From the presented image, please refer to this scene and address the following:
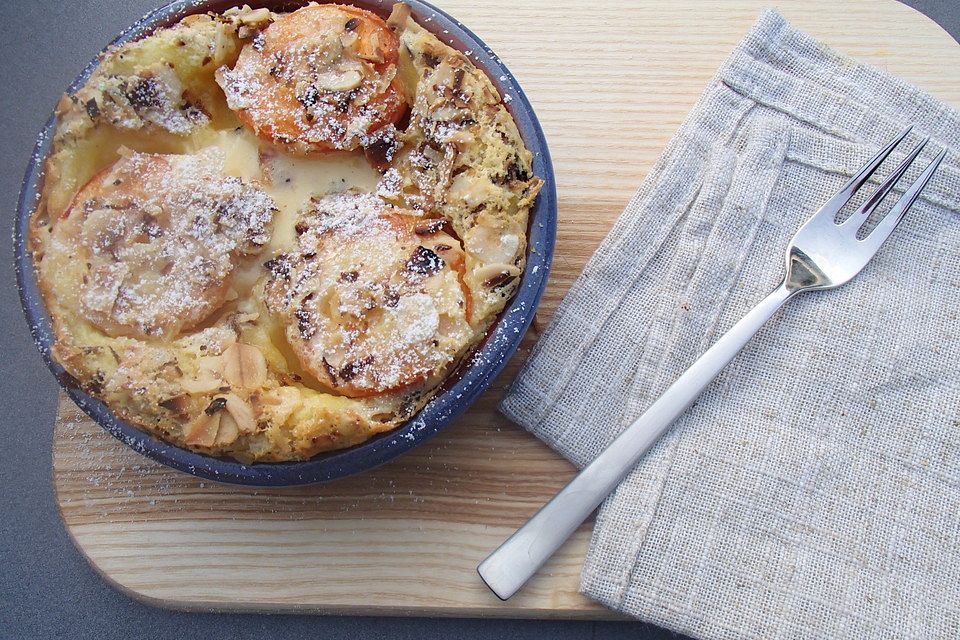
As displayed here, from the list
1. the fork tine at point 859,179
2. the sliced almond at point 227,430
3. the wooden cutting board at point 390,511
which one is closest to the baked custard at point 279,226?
the sliced almond at point 227,430

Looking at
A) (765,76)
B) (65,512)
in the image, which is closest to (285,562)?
(65,512)

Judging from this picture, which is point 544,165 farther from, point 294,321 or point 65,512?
point 65,512

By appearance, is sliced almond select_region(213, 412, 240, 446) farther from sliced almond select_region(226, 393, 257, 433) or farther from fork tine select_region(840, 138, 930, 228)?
fork tine select_region(840, 138, 930, 228)

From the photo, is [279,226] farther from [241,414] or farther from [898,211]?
[898,211]

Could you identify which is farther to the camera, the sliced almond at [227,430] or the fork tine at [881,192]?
the fork tine at [881,192]

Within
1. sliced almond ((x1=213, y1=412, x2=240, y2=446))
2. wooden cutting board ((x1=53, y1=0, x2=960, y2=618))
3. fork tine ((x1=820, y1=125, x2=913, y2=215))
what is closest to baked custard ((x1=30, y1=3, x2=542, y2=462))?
sliced almond ((x1=213, y1=412, x2=240, y2=446))

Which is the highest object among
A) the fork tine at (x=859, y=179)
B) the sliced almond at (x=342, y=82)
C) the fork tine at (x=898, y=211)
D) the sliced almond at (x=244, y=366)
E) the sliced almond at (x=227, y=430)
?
the sliced almond at (x=342, y=82)

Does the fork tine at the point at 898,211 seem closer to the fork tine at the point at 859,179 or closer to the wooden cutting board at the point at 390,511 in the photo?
the fork tine at the point at 859,179

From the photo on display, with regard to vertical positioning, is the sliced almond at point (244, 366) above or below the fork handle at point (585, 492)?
above
